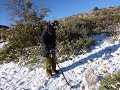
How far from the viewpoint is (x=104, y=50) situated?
14.0 metres

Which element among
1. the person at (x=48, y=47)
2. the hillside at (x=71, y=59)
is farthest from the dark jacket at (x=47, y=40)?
the hillside at (x=71, y=59)

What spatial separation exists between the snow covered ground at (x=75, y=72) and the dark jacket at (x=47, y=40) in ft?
3.54

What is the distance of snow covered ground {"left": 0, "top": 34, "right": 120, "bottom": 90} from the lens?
10562 mm

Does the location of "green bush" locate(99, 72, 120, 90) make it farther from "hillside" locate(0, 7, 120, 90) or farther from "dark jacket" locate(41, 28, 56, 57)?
"dark jacket" locate(41, 28, 56, 57)

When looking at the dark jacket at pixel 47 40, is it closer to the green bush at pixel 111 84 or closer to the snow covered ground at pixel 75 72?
the snow covered ground at pixel 75 72

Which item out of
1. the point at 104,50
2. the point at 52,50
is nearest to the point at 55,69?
the point at 52,50

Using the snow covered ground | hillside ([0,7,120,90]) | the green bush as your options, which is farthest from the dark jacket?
the green bush

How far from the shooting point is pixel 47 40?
39.4 ft

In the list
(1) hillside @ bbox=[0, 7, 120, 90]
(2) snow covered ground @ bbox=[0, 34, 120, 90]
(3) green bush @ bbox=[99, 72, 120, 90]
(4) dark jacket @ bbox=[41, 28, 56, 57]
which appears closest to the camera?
(3) green bush @ bbox=[99, 72, 120, 90]

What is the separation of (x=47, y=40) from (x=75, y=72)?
1.74 m

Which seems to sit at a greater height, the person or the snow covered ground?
the person

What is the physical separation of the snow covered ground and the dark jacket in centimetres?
108

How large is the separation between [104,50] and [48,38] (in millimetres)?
3316

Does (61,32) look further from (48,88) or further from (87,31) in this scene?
(48,88)
